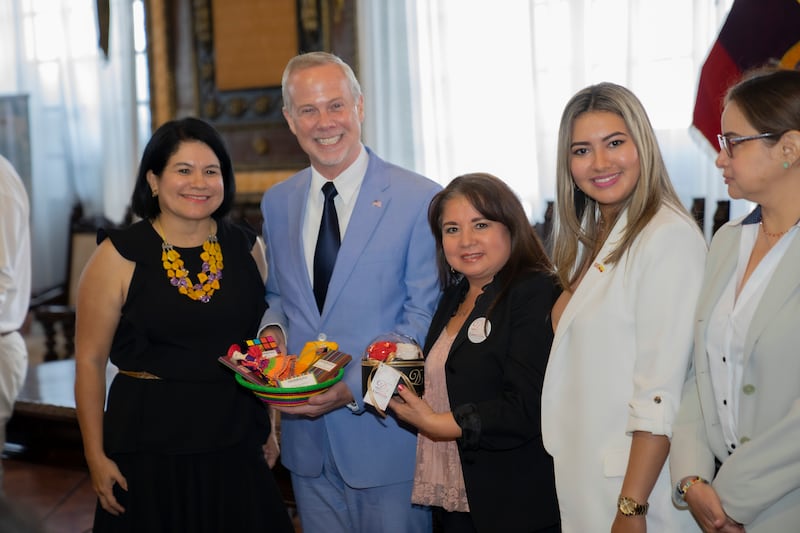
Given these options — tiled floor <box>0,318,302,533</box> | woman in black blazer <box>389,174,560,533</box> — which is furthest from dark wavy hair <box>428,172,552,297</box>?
tiled floor <box>0,318,302,533</box>

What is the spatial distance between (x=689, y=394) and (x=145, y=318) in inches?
56.7

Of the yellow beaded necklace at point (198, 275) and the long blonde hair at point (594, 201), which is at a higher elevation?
the long blonde hair at point (594, 201)

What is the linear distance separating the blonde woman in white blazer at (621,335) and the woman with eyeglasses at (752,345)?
6cm

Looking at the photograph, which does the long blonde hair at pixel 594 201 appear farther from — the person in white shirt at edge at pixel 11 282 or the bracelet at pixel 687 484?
the person in white shirt at edge at pixel 11 282

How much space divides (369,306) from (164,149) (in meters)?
0.76

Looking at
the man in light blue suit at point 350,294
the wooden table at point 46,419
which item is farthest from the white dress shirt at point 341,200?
the wooden table at point 46,419

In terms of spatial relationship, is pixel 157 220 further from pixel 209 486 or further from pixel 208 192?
pixel 209 486

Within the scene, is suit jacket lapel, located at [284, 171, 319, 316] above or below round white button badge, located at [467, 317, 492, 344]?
above

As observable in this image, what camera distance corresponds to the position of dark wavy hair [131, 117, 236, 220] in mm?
2244

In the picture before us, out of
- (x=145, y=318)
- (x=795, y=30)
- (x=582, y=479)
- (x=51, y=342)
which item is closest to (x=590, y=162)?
(x=582, y=479)

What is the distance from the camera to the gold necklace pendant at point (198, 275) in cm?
221

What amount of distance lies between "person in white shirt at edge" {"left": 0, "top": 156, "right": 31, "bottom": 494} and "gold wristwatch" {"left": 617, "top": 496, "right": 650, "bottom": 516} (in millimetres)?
2363

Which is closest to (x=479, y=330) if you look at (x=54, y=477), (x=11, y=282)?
(x=11, y=282)

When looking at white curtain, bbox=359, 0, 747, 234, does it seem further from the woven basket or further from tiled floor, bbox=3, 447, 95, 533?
the woven basket
